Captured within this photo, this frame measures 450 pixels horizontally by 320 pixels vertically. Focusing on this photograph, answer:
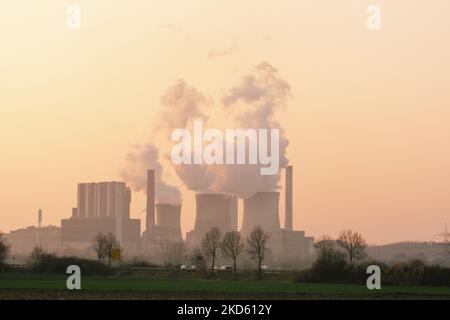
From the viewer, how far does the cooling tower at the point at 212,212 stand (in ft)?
459

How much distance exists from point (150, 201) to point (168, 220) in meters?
7.74

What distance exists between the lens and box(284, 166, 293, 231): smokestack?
533ft

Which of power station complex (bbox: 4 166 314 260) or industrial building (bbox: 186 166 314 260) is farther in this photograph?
power station complex (bbox: 4 166 314 260)

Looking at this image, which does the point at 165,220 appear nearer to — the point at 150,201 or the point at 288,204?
the point at 150,201

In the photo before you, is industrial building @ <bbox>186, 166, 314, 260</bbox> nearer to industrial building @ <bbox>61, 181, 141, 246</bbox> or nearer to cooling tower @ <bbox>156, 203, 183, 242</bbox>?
cooling tower @ <bbox>156, 203, 183, 242</bbox>

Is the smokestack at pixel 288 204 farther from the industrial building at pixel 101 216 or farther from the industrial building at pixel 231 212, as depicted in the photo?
the industrial building at pixel 101 216

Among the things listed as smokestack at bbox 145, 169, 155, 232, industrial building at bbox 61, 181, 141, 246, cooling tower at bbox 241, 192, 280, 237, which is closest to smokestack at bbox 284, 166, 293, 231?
cooling tower at bbox 241, 192, 280, 237

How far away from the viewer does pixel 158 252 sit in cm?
15962

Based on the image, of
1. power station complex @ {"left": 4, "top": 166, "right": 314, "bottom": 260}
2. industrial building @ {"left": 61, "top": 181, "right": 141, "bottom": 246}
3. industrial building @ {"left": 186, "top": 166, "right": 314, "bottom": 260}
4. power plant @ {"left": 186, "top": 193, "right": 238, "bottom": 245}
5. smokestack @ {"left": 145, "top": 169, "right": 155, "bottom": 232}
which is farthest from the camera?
industrial building @ {"left": 61, "top": 181, "right": 141, "bottom": 246}

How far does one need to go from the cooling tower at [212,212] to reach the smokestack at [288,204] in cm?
1916

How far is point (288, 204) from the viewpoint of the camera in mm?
165750

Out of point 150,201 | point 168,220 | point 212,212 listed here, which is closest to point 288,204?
point 168,220

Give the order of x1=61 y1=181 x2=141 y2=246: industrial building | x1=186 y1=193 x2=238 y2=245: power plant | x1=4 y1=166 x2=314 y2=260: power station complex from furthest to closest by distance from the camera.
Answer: x1=61 y1=181 x2=141 y2=246: industrial building, x1=4 y1=166 x2=314 y2=260: power station complex, x1=186 y1=193 x2=238 y2=245: power plant
